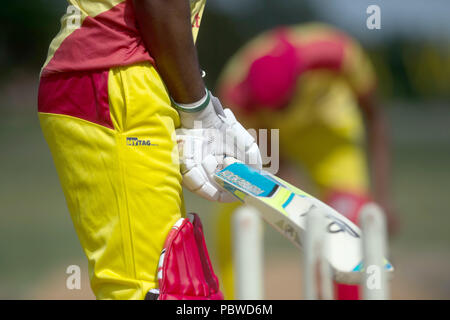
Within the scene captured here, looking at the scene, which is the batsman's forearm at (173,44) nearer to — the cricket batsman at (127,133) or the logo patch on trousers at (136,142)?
the cricket batsman at (127,133)

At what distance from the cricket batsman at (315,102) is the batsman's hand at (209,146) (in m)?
1.81

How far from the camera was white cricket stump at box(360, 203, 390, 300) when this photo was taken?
40.6 inches

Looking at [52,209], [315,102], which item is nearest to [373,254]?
[315,102]

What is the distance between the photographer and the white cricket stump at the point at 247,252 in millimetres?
1007

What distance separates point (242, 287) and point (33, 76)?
42.8ft

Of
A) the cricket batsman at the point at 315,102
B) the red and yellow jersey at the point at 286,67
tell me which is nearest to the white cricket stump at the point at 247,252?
the cricket batsman at the point at 315,102

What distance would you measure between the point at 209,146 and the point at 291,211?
20 centimetres

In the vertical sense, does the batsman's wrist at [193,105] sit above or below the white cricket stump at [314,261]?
above

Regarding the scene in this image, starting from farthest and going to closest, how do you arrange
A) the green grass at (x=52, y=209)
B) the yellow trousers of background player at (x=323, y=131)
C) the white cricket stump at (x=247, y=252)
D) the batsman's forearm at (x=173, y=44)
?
1. the green grass at (x=52, y=209)
2. the yellow trousers of background player at (x=323, y=131)
3. the batsman's forearm at (x=173, y=44)
4. the white cricket stump at (x=247, y=252)

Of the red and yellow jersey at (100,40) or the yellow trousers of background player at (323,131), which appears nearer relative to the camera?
the red and yellow jersey at (100,40)

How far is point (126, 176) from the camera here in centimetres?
119

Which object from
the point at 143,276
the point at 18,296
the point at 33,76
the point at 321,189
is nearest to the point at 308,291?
the point at 143,276

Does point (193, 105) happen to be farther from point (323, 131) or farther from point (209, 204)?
point (209, 204)

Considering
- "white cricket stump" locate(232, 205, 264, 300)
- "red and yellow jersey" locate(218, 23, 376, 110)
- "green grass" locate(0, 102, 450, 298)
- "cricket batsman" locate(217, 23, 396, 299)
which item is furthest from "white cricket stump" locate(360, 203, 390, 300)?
"green grass" locate(0, 102, 450, 298)
